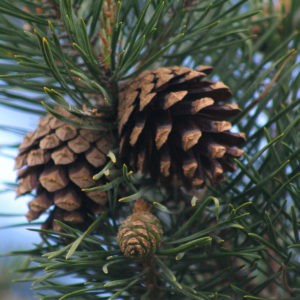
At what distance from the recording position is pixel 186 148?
1.30ft

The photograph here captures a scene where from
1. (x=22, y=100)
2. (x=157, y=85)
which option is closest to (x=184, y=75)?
(x=157, y=85)

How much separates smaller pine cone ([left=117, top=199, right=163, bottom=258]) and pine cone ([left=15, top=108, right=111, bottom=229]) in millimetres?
60

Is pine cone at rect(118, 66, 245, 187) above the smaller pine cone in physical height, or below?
above

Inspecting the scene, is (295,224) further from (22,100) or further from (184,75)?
(22,100)

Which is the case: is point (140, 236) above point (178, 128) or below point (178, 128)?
below

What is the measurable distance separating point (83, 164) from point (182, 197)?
0.56 feet

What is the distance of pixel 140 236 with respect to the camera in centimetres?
38

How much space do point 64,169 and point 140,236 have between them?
13 cm

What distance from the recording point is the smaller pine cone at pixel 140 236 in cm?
38

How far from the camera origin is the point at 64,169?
44cm

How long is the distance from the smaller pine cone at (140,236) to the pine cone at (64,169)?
6 cm

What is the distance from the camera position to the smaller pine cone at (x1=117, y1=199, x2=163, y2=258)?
0.38 m

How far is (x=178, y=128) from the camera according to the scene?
1.38 ft

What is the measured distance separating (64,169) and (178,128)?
0.15m
